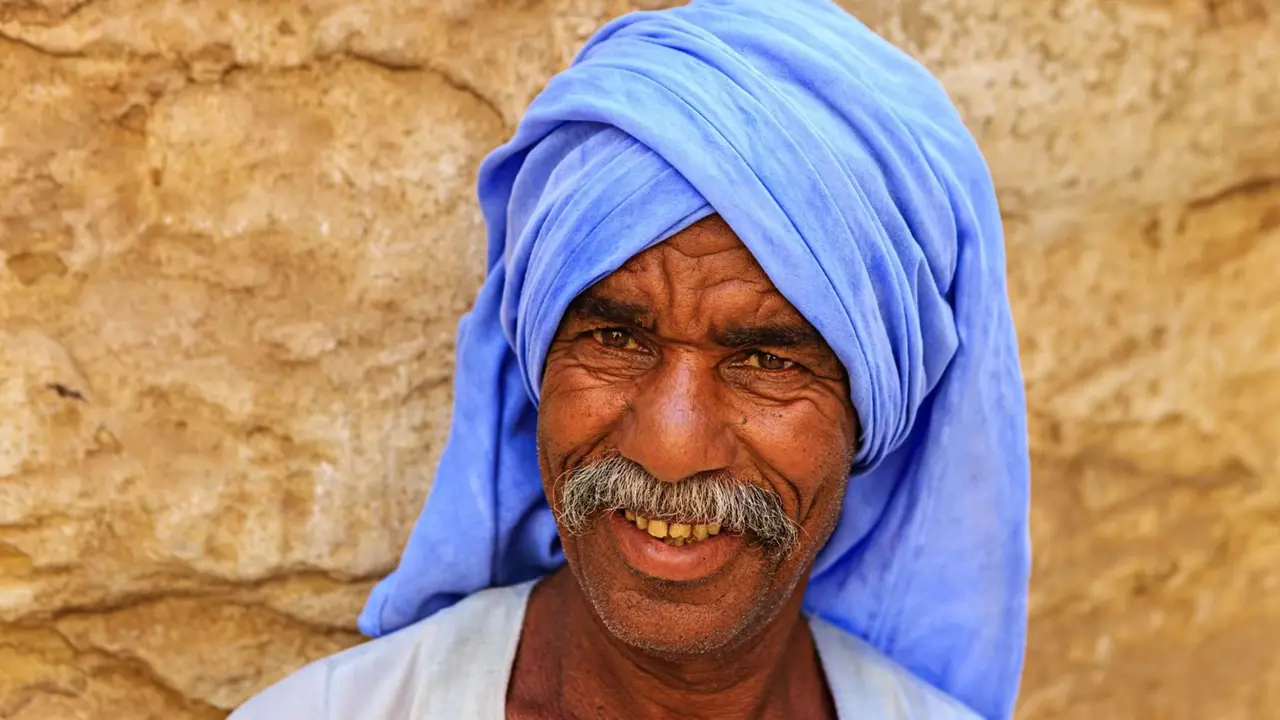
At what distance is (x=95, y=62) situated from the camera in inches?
78.8

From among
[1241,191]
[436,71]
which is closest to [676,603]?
[436,71]

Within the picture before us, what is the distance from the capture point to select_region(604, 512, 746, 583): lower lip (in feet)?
5.79

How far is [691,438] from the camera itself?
66.3 inches

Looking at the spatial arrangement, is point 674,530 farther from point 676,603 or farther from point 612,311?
point 612,311

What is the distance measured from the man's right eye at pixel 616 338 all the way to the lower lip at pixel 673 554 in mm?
249

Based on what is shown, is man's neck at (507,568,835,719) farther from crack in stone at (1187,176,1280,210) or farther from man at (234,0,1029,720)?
crack in stone at (1187,176,1280,210)

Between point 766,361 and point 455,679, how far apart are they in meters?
0.73

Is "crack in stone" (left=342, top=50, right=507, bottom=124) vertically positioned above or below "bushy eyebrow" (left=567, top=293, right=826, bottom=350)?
above

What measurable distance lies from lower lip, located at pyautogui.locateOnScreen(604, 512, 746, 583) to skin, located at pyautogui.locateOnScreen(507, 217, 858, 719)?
13mm

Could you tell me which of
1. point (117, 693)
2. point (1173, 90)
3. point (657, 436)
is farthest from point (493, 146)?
point (1173, 90)

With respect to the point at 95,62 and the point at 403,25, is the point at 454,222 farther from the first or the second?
the point at 95,62

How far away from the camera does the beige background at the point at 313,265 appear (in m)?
2.03

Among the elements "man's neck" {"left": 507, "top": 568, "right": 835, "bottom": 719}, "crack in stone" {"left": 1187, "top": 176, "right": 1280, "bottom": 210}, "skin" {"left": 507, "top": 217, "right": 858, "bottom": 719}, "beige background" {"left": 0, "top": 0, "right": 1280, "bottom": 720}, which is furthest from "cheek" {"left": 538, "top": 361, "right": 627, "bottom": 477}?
"crack in stone" {"left": 1187, "top": 176, "right": 1280, "bottom": 210}

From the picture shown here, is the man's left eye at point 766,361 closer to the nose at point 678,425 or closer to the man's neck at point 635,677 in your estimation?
the nose at point 678,425
